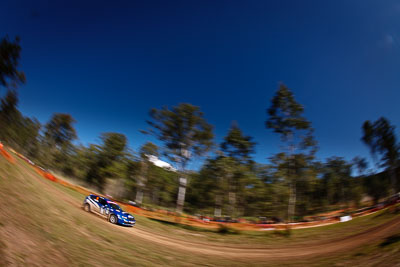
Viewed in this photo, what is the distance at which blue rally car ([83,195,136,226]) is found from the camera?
9.12 m

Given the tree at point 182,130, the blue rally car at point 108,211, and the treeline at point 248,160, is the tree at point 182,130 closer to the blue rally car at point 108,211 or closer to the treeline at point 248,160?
the treeline at point 248,160

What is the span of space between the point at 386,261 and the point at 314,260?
5.87 feet

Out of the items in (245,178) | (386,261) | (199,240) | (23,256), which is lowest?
(199,240)

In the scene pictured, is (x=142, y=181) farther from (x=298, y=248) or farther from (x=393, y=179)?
(x=393, y=179)

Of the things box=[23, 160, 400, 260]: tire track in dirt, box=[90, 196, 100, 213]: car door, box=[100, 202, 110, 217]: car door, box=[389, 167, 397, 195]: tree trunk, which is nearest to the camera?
box=[23, 160, 400, 260]: tire track in dirt

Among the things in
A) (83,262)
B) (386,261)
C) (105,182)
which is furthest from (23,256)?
(105,182)

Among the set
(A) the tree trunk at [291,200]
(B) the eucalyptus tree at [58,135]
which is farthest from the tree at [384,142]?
(B) the eucalyptus tree at [58,135]

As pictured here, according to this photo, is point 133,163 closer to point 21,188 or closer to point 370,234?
point 21,188

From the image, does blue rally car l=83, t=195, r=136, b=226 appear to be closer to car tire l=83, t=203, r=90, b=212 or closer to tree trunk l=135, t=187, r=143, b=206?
car tire l=83, t=203, r=90, b=212

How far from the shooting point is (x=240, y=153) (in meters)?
17.4

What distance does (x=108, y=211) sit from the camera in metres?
9.48

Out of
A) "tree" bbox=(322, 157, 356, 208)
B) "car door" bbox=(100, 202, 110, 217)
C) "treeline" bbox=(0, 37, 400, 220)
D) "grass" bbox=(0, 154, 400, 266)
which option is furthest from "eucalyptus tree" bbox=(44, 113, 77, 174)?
"tree" bbox=(322, 157, 356, 208)

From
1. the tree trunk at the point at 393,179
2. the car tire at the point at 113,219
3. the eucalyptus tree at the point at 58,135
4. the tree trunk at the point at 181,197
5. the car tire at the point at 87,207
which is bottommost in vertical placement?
the car tire at the point at 113,219

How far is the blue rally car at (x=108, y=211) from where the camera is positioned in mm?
9117
